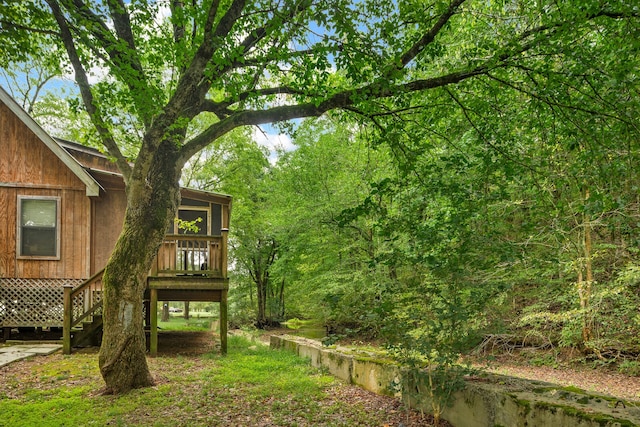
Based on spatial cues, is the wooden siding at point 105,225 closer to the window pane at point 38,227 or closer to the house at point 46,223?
the house at point 46,223

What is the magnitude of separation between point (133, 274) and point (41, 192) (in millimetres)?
7487

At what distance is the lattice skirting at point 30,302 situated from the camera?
10.2m

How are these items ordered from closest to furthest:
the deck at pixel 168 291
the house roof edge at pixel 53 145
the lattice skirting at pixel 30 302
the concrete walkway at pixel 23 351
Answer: the concrete walkway at pixel 23 351 < the deck at pixel 168 291 < the lattice skirting at pixel 30 302 < the house roof edge at pixel 53 145

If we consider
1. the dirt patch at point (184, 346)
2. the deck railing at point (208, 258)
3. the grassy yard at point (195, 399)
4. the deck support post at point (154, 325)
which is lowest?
the dirt patch at point (184, 346)

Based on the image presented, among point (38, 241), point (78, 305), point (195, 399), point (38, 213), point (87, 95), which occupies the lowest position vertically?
point (195, 399)

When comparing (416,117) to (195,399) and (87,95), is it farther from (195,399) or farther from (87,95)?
(195,399)

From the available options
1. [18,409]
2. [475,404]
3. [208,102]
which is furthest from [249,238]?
[475,404]

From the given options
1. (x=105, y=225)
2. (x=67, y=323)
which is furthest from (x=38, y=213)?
(x=67, y=323)

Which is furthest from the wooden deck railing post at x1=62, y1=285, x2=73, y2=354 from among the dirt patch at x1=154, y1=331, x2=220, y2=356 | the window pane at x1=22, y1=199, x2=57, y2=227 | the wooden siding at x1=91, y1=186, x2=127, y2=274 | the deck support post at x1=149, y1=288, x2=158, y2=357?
the window pane at x1=22, y1=199, x2=57, y2=227

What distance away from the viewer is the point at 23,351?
850 cm

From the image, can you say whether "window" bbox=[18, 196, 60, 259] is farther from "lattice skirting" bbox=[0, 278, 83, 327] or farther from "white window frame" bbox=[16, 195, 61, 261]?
"lattice skirting" bbox=[0, 278, 83, 327]

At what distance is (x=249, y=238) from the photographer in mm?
20594

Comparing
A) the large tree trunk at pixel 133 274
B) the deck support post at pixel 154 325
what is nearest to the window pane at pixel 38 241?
the deck support post at pixel 154 325

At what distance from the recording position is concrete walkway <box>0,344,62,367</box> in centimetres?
769
